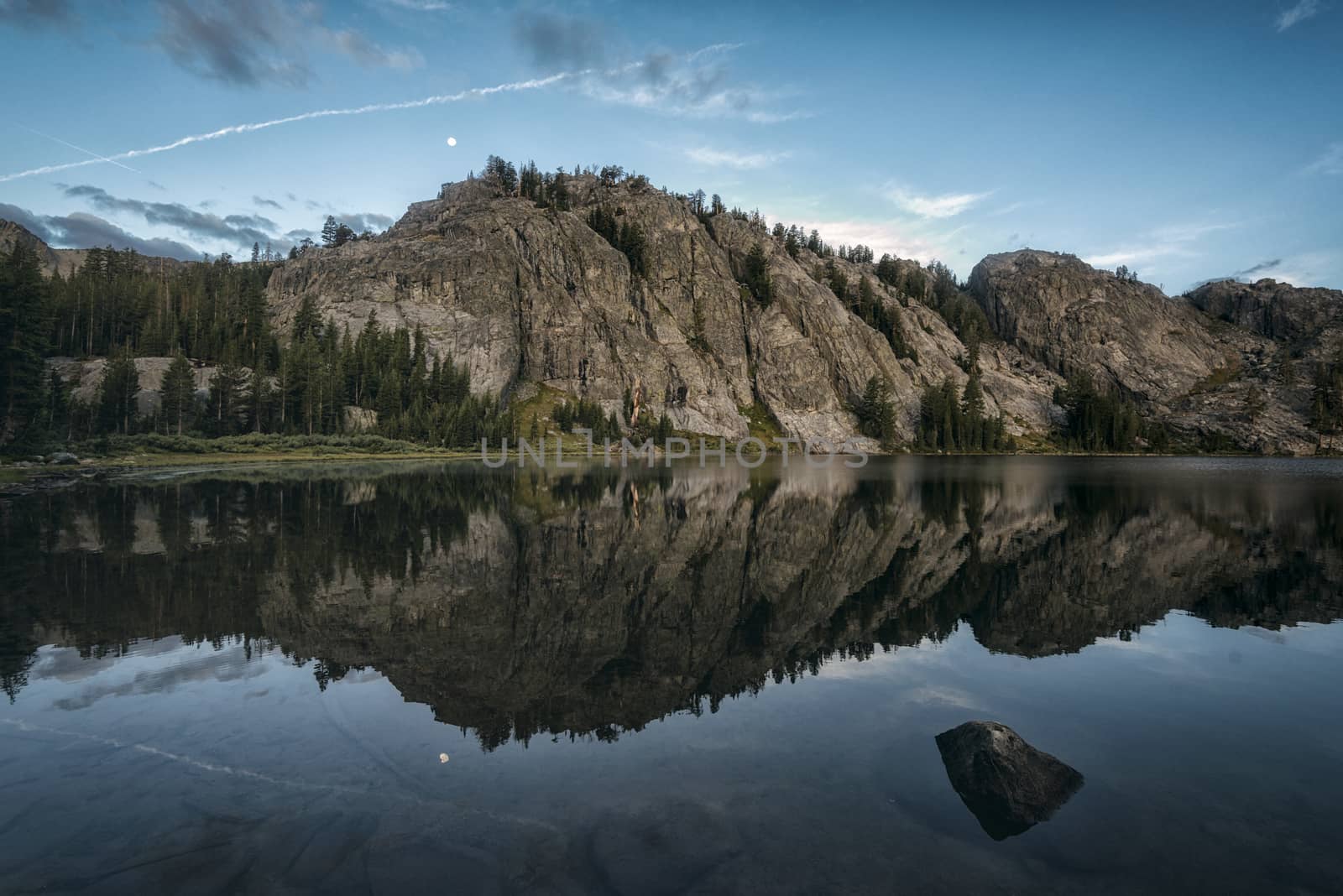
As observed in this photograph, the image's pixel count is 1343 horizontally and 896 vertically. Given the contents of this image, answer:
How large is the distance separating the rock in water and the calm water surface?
0.25m

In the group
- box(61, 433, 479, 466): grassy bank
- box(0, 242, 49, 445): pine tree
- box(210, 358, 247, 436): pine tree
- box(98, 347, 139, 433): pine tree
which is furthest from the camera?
box(210, 358, 247, 436): pine tree

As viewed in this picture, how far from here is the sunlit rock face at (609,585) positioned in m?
14.1

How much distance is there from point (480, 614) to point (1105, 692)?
48.2 feet

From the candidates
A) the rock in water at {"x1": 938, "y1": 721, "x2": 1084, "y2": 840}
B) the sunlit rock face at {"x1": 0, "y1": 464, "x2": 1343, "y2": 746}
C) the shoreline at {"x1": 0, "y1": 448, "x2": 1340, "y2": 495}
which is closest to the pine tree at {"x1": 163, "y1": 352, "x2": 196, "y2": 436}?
the shoreline at {"x1": 0, "y1": 448, "x2": 1340, "y2": 495}

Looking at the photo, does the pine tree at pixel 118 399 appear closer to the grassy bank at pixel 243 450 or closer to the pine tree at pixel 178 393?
the pine tree at pixel 178 393

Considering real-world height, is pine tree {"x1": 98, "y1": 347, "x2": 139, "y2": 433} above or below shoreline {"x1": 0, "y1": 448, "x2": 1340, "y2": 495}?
above

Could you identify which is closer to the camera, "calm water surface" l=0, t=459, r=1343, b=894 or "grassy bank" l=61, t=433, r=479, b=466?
"calm water surface" l=0, t=459, r=1343, b=894

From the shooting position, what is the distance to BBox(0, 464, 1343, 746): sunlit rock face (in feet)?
46.2

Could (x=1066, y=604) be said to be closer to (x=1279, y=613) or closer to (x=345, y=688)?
(x=1279, y=613)

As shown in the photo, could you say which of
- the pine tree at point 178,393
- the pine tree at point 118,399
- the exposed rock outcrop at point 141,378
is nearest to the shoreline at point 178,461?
the pine tree at point 178,393

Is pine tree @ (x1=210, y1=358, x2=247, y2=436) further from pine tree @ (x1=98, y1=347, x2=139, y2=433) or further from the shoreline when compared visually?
the shoreline

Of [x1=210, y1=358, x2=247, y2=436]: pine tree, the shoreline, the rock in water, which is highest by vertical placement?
[x1=210, y1=358, x2=247, y2=436]: pine tree

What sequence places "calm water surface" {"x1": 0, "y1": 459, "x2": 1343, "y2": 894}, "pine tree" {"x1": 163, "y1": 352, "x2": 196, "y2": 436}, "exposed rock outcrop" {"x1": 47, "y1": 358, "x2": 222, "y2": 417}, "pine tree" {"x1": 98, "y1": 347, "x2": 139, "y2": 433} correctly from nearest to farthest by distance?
"calm water surface" {"x1": 0, "y1": 459, "x2": 1343, "y2": 894} → "pine tree" {"x1": 98, "y1": 347, "x2": 139, "y2": 433} → "pine tree" {"x1": 163, "y1": 352, "x2": 196, "y2": 436} → "exposed rock outcrop" {"x1": 47, "y1": 358, "x2": 222, "y2": 417}

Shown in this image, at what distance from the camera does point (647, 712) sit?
39.4 feet
